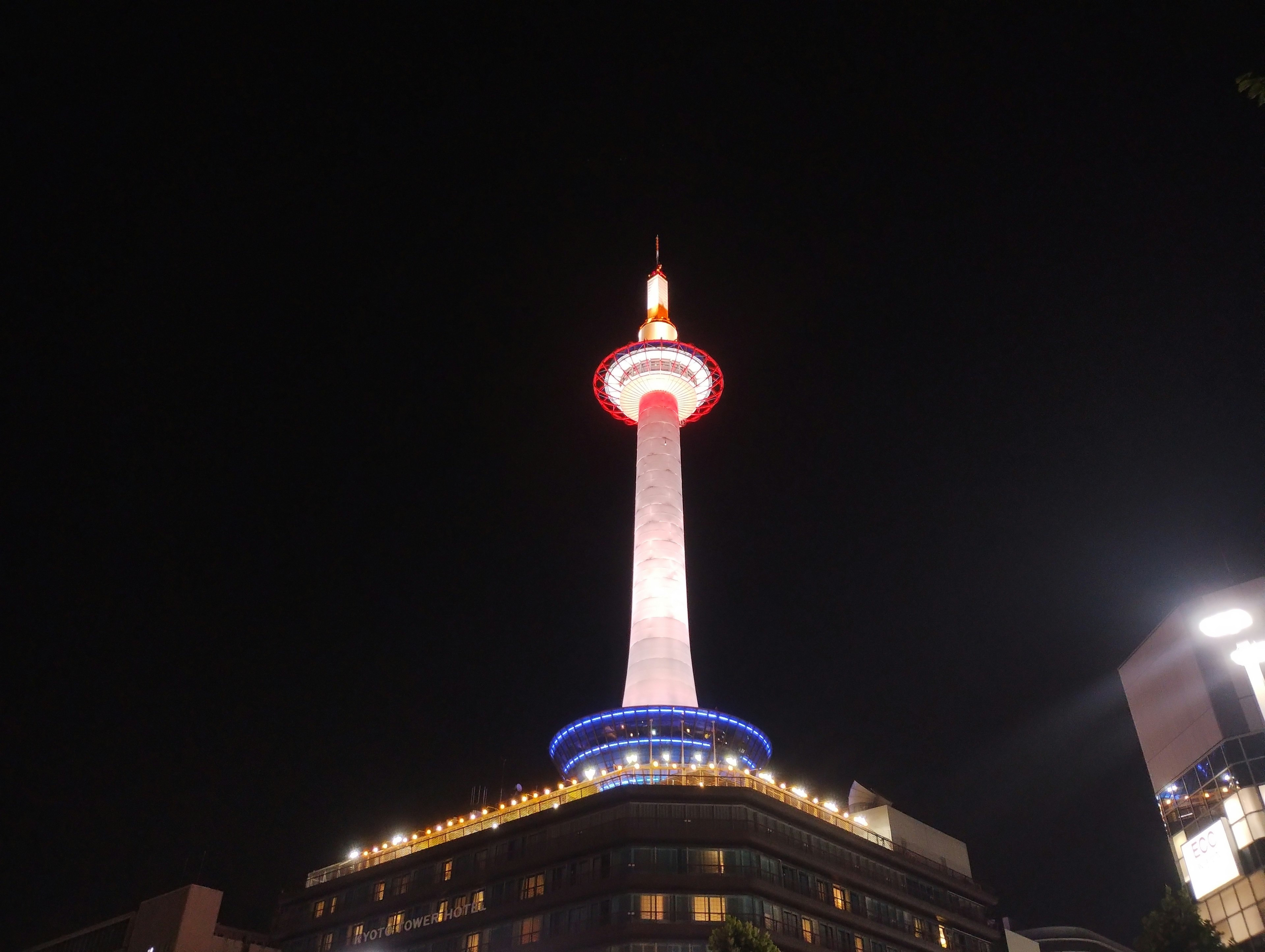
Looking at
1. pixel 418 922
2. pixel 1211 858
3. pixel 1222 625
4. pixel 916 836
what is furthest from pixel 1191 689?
pixel 418 922

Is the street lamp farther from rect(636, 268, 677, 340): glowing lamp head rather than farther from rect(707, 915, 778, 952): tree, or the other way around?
rect(636, 268, 677, 340): glowing lamp head

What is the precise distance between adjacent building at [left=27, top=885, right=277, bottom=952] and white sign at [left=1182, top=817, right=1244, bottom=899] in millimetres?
81063

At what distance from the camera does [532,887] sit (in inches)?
3196

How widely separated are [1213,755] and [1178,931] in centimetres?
2822

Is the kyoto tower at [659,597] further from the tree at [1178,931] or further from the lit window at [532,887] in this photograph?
the tree at [1178,931]

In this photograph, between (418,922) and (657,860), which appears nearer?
(657,860)

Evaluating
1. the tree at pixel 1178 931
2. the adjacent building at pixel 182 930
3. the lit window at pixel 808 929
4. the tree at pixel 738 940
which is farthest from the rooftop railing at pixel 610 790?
the tree at pixel 1178 931

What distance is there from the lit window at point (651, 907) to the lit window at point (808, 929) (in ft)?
36.0

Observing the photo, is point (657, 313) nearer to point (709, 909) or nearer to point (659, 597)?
point (659, 597)

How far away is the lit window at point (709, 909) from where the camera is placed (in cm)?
7431

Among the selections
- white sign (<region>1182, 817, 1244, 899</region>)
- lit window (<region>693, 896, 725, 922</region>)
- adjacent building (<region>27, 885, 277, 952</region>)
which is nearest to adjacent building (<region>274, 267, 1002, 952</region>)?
lit window (<region>693, 896, 725, 922</region>)

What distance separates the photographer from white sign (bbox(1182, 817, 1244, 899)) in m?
75.4

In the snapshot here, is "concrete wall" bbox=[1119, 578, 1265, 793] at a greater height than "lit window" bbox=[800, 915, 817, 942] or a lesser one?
greater

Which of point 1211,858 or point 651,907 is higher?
point 1211,858
